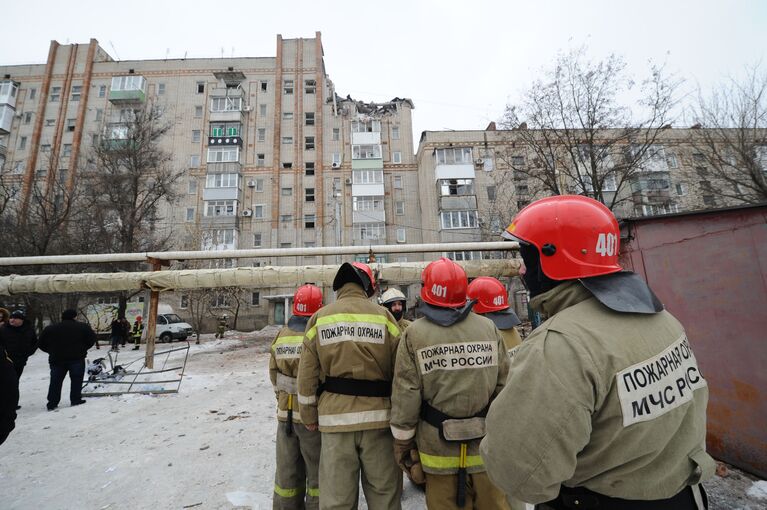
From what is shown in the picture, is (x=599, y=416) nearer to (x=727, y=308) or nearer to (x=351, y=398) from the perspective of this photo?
(x=351, y=398)

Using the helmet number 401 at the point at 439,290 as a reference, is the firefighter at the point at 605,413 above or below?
below

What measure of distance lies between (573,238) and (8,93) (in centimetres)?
5345

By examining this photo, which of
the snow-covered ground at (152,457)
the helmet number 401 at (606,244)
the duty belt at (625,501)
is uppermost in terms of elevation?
the helmet number 401 at (606,244)

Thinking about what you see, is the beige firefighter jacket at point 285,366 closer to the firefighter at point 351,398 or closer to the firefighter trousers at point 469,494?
the firefighter at point 351,398

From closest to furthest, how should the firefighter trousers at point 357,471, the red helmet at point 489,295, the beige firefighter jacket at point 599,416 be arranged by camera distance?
1. the beige firefighter jacket at point 599,416
2. the firefighter trousers at point 357,471
3. the red helmet at point 489,295

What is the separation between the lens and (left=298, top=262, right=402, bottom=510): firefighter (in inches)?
100

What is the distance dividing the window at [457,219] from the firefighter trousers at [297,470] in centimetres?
2818

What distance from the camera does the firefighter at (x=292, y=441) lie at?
3.10m

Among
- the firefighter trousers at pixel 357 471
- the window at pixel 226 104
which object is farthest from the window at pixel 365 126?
the firefighter trousers at pixel 357 471

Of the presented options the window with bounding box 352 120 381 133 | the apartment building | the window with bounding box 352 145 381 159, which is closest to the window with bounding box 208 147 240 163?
the apartment building

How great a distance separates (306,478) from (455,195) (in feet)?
96.5

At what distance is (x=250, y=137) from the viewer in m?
34.0

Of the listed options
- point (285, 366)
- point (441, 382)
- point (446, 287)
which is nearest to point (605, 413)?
point (441, 382)

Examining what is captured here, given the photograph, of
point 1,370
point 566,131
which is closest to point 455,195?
point 566,131
